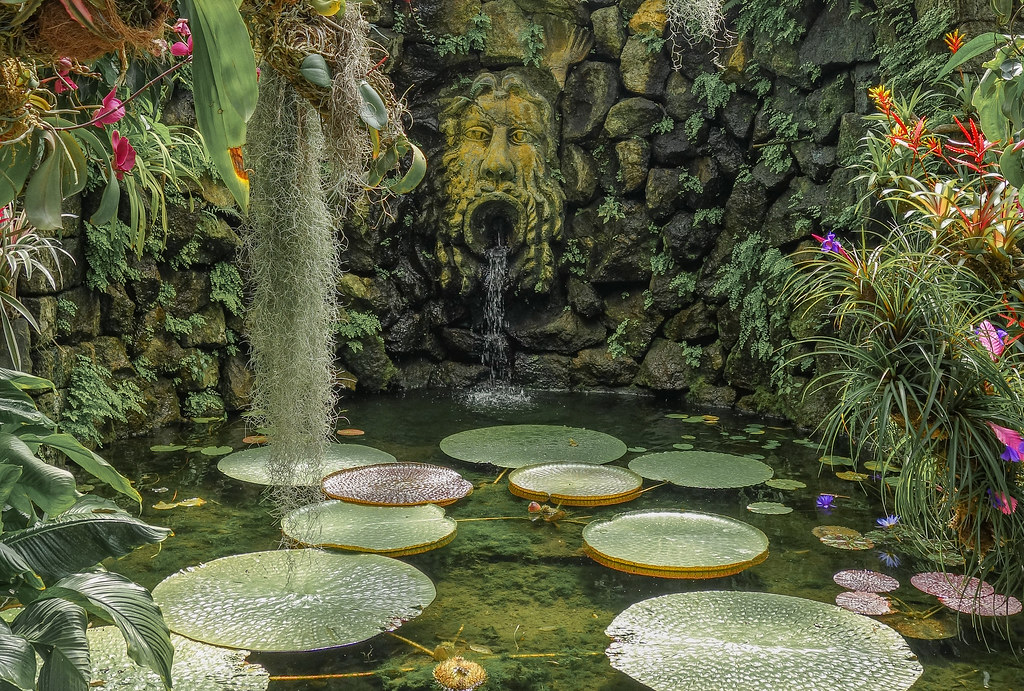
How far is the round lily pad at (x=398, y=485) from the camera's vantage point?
3279 millimetres

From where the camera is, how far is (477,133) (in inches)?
221

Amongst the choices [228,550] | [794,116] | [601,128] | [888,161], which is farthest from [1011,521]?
[601,128]

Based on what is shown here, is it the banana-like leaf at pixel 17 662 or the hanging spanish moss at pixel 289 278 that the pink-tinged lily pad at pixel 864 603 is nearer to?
the hanging spanish moss at pixel 289 278

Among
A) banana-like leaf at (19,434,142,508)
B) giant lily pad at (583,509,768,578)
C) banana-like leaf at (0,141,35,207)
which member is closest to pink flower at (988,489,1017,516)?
giant lily pad at (583,509,768,578)

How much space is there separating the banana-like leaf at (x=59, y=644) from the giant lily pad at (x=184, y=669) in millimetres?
872

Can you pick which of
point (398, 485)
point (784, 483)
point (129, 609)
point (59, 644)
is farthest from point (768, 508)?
point (59, 644)

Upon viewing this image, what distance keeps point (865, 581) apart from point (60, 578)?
238cm

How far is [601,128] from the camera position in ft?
18.6

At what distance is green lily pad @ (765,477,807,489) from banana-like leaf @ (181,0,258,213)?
337cm

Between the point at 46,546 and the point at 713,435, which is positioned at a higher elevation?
the point at 46,546

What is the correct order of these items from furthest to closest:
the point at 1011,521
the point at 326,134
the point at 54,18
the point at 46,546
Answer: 1. the point at 1011,521
2. the point at 326,134
3. the point at 46,546
4. the point at 54,18

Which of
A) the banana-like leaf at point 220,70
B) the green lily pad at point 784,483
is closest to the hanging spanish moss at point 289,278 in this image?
the banana-like leaf at point 220,70

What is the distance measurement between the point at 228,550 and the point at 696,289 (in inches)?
141

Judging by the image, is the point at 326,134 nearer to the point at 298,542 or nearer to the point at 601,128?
the point at 298,542
